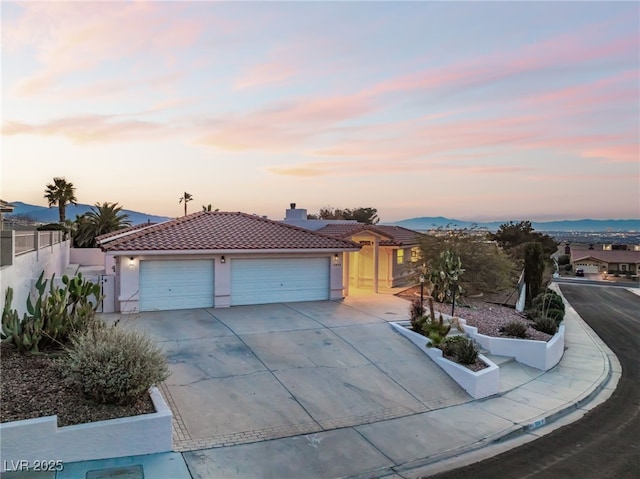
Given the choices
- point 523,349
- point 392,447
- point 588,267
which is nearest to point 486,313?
point 523,349

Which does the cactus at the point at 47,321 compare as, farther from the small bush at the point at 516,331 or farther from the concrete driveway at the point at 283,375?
the small bush at the point at 516,331

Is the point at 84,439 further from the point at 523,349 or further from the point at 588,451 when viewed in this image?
the point at 523,349

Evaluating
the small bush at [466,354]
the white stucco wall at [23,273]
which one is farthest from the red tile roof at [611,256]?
the white stucco wall at [23,273]

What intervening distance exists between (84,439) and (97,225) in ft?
115

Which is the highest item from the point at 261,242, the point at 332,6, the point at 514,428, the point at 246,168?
the point at 332,6

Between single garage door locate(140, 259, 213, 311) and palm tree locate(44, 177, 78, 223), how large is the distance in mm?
35006

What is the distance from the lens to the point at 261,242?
59.8 feet

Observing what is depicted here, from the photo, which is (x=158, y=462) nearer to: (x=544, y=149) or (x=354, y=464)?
(x=354, y=464)

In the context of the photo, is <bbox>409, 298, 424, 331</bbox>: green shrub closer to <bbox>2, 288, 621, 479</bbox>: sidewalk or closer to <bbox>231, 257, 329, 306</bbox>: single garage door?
<bbox>2, 288, 621, 479</bbox>: sidewalk

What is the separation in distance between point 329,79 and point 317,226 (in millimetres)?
11652

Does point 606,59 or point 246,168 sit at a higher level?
point 606,59

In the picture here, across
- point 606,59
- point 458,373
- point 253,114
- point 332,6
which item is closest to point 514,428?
point 458,373

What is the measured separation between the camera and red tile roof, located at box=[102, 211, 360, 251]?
635 inches

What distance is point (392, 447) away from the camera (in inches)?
305
